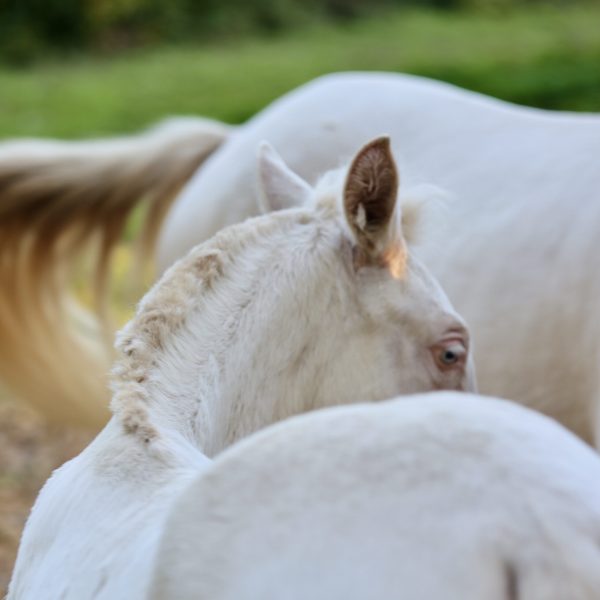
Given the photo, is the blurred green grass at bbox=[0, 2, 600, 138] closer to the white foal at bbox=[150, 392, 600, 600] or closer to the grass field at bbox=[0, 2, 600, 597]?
the grass field at bbox=[0, 2, 600, 597]

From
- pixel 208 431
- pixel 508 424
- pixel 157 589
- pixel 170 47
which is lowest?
pixel 170 47

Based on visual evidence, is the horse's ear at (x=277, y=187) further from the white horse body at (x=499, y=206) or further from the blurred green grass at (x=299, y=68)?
the blurred green grass at (x=299, y=68)

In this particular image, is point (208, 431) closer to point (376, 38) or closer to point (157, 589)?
point (157, 589)

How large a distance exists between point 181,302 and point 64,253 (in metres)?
2.68

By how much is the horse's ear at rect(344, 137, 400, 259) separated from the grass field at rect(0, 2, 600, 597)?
4984 millimetres

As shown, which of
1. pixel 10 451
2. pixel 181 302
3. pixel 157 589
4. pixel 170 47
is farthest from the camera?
pixel 170 47

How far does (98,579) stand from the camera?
1774 millimetres

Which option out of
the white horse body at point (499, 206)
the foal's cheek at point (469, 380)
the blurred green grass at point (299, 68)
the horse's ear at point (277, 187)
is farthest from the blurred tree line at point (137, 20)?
the foal's cheek at point (469, 380)

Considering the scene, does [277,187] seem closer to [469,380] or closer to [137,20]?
[469,380]

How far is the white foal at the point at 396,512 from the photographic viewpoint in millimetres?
1418

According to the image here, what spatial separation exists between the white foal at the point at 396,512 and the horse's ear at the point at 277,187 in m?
1.18

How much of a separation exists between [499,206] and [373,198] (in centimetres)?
143

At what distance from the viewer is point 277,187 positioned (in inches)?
110

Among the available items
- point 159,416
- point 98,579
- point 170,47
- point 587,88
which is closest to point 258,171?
point 159,416
